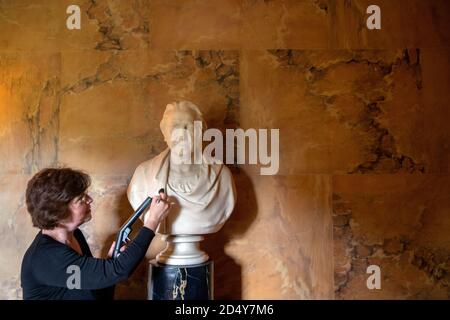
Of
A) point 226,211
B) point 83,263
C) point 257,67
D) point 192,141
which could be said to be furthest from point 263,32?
point 83,263

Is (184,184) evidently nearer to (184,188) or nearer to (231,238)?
(184,188)

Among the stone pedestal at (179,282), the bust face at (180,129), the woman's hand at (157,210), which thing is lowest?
the stone pedestal at (179,282)

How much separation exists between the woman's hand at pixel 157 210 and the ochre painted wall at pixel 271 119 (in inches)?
25.9

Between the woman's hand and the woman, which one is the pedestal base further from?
the woman

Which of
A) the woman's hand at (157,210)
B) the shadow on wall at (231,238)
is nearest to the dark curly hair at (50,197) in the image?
the woman's hand at (157,210)

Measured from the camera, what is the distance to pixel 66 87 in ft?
7.46

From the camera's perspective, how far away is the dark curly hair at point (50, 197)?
4.54 ft

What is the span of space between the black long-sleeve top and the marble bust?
38 centimetres

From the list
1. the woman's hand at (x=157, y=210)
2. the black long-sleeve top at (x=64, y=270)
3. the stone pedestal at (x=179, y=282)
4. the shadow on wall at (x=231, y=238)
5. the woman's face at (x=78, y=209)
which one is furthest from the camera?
the shadow on wall at (x=231, y=238)

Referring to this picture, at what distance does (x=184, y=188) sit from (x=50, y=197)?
2.05 ft

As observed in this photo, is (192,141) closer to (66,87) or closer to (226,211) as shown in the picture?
(226,211)

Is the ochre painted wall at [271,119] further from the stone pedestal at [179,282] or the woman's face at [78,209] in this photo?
the woman's face at [78,209]

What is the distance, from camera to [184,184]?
1820 mm

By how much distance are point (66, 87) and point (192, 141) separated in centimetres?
103
